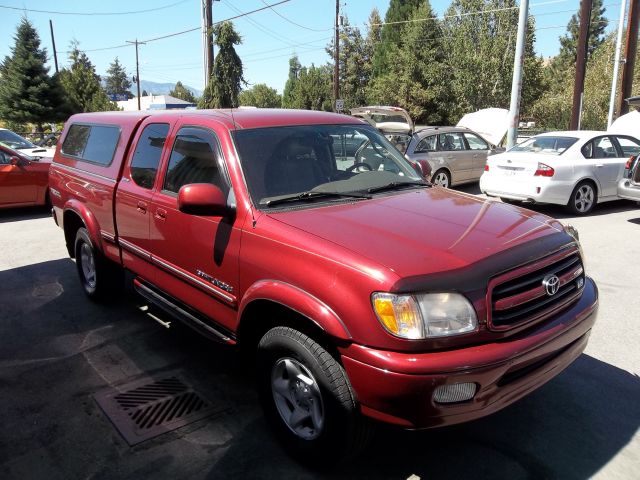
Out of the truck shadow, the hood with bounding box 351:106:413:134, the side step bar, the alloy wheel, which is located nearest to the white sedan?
the hood with bounding box 351:106:413:134

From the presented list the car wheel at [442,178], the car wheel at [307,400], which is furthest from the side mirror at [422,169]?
the car wheel at [442,178]

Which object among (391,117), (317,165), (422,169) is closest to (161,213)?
(317,165)

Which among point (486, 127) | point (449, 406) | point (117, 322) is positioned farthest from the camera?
point (486, 127)

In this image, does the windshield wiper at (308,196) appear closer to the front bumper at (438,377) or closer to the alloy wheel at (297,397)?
the alloy wheel at (297,397)

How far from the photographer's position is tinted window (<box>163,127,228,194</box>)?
353 centimetres

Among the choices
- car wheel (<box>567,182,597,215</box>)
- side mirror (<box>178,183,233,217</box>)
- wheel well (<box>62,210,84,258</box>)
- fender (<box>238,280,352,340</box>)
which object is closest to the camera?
fender (<box>238,280,352,340</box>)

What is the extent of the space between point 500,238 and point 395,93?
157 feet

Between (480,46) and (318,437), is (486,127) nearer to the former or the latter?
(318,437)

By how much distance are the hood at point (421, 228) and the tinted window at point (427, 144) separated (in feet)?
28.7

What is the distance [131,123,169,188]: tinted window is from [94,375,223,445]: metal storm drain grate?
1529 millimetres

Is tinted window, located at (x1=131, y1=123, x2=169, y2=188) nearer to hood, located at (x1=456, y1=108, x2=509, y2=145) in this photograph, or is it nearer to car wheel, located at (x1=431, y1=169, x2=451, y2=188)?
car wheel, located at (x1=431, y1=169, x2=451, y2=188)

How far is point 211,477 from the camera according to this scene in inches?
111

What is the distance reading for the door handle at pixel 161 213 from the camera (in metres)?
3.81

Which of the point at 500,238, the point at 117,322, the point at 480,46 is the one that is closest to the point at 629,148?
the point at 500,238
